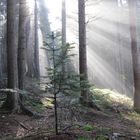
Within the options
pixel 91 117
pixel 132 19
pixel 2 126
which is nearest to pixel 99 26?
pixel 132 19

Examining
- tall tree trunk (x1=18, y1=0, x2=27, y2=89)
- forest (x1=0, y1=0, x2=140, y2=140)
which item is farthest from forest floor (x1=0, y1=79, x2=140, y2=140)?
tall tree trunk (x1=18, y1=0, x2=27, y2=89)

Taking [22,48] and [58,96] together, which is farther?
[22,48]

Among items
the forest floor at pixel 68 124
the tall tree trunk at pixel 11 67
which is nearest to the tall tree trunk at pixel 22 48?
the forest floor at pixel 68 124

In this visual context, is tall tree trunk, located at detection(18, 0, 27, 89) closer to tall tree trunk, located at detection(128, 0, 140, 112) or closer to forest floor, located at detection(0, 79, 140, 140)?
forest floor, located at detection(0, 79, 140, 140)

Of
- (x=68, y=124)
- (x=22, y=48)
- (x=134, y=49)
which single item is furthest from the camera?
(x=134, y=49)

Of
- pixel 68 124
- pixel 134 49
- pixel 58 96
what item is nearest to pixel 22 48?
pixel 58 96

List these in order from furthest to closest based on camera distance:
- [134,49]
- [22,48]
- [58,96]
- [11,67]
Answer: [134,49]
[22,48]
[11,67]
[58,96]

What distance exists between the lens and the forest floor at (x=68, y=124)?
7086mm

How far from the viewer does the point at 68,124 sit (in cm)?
874

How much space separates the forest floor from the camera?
23.2 feet

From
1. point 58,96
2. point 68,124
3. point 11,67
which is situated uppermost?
point 11,67

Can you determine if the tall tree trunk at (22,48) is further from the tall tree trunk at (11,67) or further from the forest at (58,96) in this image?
the tall tree trunk at (11,67)

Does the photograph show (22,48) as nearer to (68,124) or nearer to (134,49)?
(68,124)

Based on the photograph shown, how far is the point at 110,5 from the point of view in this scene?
2942 centimetres
